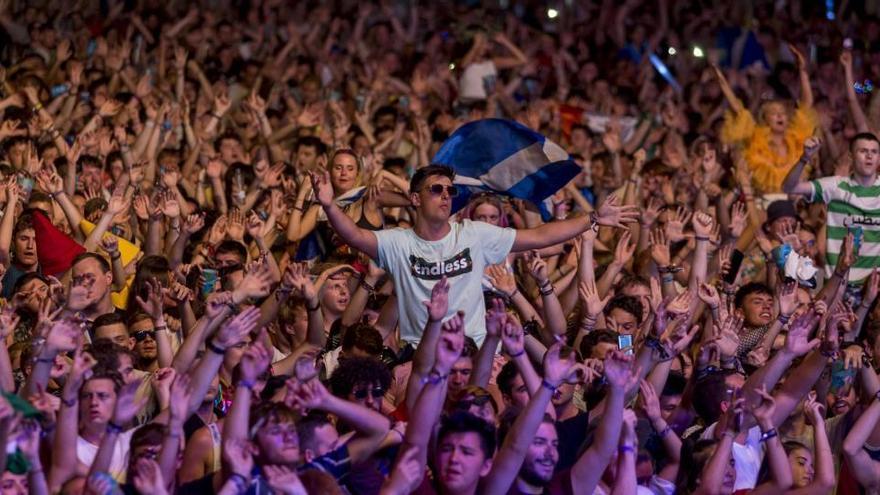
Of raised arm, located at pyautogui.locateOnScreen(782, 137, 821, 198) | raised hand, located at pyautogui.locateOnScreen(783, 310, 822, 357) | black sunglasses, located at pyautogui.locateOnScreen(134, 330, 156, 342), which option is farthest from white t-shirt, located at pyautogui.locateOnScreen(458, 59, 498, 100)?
raised hand, located at pyautogui.locateOnScreen(783, 310, 822, 357)

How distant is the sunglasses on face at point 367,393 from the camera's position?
21.4 ft

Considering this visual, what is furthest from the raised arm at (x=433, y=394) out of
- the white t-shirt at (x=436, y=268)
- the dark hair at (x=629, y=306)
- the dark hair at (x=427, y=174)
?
the dark hair at (x=629, y=306)

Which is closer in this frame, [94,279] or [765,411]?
[765,411]

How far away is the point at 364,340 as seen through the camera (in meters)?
7.34

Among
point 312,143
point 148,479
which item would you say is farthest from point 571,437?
point 312,143

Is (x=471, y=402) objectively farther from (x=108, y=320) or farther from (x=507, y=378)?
(x=108, y=320)

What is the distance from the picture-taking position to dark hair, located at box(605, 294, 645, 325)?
8.49 m

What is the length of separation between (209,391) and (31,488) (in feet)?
4.00

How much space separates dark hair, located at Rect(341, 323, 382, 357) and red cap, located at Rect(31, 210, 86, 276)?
→ 6.25 ft

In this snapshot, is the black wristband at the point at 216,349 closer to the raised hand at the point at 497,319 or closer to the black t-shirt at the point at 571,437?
the raised hand at the point at 497,319

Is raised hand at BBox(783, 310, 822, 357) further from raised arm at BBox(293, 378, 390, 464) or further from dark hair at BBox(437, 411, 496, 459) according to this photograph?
raised arm at BBox(293, 378, 390, 464)

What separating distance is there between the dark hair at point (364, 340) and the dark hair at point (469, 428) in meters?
1.17

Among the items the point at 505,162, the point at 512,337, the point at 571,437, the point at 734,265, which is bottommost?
the point at 571,437

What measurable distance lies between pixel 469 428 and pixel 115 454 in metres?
1.21
